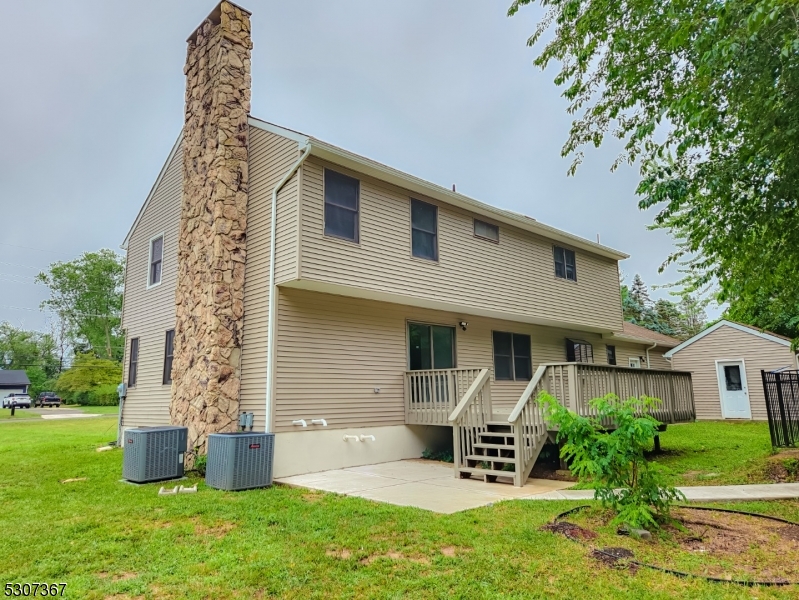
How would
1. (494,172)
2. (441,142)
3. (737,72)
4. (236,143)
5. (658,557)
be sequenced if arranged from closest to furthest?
(658,557)
(737,72)
(236,143)
(441,142)
(494,172)

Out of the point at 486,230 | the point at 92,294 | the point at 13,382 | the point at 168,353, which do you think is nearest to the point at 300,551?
the point at 168,353

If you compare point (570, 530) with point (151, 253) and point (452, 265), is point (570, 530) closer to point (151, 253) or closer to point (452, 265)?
point (452, 265)

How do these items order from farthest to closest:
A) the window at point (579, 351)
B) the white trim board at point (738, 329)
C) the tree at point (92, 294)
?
the tree at point (92, 294) → the white trim board at point (738, 329) → the window at point (579, 351)

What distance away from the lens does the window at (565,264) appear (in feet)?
46.5

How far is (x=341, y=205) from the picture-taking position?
9227mm

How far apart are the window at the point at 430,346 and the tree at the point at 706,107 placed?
190 inches

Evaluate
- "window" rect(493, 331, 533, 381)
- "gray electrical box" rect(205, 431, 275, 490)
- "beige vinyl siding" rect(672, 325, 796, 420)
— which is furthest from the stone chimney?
"beige vinyl siding" rect(672, 325, 796, 420)

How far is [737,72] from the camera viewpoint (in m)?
5.86

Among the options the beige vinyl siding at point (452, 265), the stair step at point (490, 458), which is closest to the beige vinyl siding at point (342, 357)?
the beige vinyl siding at point (452, 265)

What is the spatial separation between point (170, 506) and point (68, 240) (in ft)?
255

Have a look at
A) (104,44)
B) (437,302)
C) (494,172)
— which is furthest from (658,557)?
(494,172)

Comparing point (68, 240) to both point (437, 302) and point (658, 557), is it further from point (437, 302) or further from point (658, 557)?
point (658, 557)

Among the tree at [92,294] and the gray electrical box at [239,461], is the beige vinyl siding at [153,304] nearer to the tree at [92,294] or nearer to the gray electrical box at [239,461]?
the gray electrical box at [239,461]

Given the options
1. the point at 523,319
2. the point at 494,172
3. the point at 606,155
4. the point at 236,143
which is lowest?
the point at 523,319
